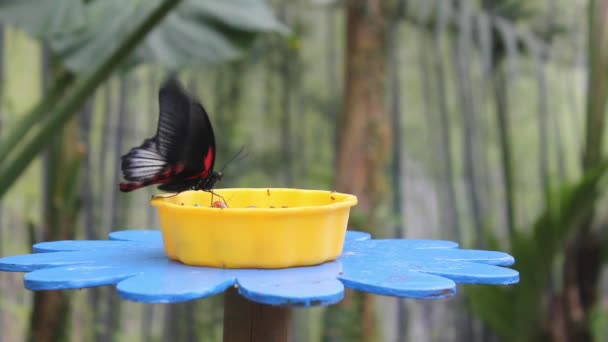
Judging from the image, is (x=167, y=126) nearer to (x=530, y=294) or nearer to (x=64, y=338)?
(x=64, y=338)

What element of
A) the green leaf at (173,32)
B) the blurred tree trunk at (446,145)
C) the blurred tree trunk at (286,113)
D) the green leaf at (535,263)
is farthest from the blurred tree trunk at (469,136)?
the green leaf at (173,32)

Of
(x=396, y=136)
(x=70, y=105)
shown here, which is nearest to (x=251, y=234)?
(x=70, y=105)

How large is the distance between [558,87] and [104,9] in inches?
105

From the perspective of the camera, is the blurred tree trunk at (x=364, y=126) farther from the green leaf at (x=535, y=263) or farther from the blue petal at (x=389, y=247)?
the blue petal at (x=389, y=247)

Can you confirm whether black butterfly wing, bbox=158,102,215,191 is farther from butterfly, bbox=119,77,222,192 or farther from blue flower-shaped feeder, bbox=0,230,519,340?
blue flower-shaped feeder, bbox=0,230,519,340

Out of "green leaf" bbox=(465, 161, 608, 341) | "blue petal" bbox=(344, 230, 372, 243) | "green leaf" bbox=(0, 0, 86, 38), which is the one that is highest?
"green leaf" bbox=(0, 0, 86, 38)

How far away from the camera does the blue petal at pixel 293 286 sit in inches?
29.7

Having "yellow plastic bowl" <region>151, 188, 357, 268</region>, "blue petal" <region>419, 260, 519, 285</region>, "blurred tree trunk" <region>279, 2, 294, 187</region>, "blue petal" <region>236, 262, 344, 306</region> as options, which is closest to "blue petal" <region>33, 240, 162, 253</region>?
"yellow plastic bowl" <region>151, 188, 357, 268</region>

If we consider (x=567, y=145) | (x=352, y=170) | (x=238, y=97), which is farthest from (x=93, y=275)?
(x=567, y=145)

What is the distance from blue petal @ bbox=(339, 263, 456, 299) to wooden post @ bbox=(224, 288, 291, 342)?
0.18 metres

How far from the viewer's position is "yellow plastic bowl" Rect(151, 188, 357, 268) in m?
0.93

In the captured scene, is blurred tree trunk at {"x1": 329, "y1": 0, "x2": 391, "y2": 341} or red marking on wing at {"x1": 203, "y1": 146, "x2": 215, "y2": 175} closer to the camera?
red marking on wing at {"x1": 203, "y1": 146, "x2": 215, "y2": 175}

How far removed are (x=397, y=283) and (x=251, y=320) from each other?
1.02ft

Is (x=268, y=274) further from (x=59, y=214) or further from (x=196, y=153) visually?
(x=59, y=214)
